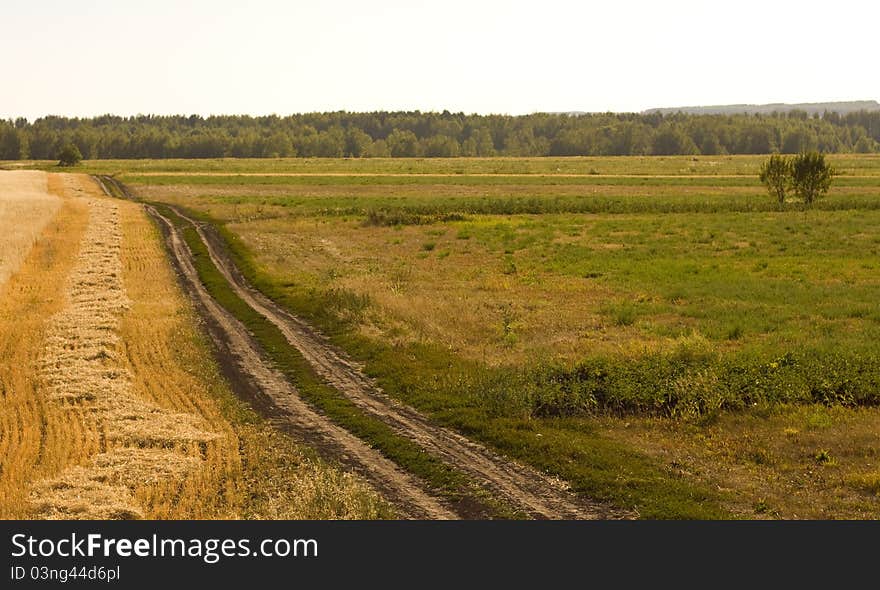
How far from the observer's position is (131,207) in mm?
73750

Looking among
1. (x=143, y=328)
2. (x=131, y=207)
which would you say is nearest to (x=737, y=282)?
(x=143, y=328)

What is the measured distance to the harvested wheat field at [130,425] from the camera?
14633 millimetres

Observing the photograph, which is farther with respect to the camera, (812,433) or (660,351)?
(660,351)

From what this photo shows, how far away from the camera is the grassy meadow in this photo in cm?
1622

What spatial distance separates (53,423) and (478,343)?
36.5ft

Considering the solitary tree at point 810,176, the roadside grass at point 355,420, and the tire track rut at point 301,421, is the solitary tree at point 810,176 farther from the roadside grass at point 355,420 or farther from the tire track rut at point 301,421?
the tire track rut at point 301,421

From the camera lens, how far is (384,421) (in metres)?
19.2

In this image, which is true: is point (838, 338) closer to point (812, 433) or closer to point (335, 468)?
point (812, 433)

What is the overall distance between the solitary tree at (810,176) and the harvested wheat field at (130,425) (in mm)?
48015

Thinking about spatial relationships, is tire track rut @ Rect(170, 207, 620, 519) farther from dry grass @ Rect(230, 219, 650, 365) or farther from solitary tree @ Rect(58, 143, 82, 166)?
solitary tree @ Rect(58, 143, 82, 166)

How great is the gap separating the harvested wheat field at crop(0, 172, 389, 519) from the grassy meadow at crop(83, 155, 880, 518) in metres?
3.91

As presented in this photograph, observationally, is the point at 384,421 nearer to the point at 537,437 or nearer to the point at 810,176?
the point at 537,437
